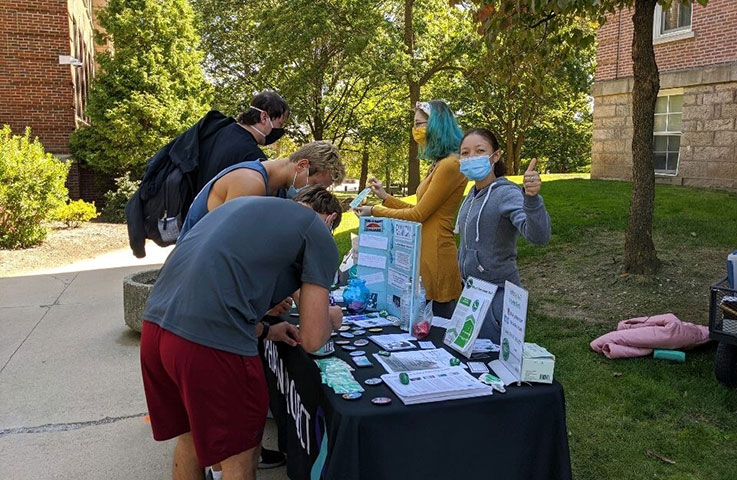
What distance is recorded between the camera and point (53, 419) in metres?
3.96

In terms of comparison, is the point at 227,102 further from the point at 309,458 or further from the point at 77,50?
the point at 309,458

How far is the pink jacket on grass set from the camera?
465 centimetres

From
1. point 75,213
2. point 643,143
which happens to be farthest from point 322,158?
point 75,213

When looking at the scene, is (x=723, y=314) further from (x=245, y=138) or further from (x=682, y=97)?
(x=682, y=97)

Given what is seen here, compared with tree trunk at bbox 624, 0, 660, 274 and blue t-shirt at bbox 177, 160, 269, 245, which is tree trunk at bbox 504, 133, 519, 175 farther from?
blue t-shirt at bbox 177, 160, 269, 245

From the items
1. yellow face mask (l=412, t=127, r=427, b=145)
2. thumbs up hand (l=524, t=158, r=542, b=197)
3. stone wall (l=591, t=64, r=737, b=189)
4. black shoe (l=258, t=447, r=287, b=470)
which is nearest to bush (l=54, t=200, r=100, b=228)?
black shoe (l=258, t=447, r=287, b=470)

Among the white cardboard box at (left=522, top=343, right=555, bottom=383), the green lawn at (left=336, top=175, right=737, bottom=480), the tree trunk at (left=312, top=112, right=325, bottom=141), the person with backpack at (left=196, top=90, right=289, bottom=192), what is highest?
the tree trunk at (left=312, top=112, right=325, bottom=141)

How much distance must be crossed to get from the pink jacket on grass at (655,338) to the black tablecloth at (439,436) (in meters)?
2.96

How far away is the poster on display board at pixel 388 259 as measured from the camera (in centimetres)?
282

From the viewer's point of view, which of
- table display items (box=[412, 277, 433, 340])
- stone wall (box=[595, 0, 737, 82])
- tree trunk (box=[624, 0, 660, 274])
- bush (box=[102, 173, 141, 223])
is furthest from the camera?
bush (box=[102, 173, 141, 223])

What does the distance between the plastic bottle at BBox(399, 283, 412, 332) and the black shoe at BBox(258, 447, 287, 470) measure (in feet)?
3.84

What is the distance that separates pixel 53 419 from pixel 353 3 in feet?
53.5

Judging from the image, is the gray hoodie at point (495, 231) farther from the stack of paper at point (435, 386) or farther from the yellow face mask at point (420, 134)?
the stack of paper at point (435, 386)

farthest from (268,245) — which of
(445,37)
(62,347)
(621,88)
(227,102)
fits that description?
(227,102)
